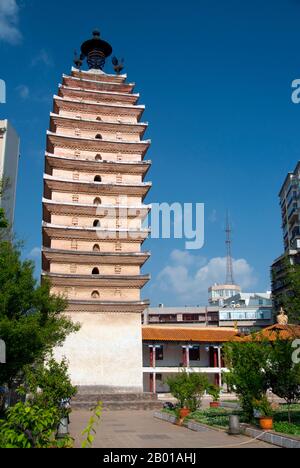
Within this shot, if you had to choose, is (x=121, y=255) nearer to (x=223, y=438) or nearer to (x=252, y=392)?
(x=252, y=392)

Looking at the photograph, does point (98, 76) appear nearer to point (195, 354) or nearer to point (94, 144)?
point (94, 144)

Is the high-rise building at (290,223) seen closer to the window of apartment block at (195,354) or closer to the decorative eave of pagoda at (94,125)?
the window of apartment block at (195,354)

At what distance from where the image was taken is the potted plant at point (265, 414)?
15.2 m

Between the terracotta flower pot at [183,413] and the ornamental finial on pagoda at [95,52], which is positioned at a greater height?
the ornamental finial on pagoda at [95,52]

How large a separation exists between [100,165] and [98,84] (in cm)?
807

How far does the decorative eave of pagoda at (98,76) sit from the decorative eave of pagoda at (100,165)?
894 cm

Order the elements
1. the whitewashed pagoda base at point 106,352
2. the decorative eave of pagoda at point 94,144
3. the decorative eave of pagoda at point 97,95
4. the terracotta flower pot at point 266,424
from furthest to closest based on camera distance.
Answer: the decorative eave of pagoda at point 97,95
the decorative eave of pagoda at point 94,144
the whitewashed pagoda base at point 106,352
the terracotta flower pot at point 266,424

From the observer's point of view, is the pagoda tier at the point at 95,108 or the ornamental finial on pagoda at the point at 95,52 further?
the ornamental finial on pagoda at the point at 95,52

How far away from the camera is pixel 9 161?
115 feet

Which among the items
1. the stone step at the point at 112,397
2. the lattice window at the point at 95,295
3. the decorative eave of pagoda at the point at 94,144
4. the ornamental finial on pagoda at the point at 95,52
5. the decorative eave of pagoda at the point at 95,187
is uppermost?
the ornamental finial on pagoda at the point at 95,52

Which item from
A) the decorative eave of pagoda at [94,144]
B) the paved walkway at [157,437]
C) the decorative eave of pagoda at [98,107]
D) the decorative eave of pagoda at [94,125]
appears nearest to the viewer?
the paved walkway at [157,437]

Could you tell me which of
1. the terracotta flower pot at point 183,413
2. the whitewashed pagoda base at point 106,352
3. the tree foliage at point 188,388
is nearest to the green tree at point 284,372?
the tree foliage at point 188,388

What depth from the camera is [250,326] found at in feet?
240

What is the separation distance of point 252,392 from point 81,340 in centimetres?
1643
